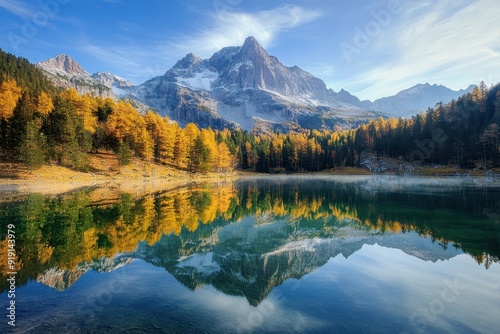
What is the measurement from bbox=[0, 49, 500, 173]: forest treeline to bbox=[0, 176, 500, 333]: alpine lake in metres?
46.7

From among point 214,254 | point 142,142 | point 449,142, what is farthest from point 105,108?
point 449,142

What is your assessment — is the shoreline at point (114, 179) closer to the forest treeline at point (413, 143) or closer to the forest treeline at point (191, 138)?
the forest treeline at point (191, 138)

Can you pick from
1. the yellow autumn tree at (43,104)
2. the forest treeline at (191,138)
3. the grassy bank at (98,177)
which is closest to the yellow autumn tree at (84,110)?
the forest treeline at (191,138)

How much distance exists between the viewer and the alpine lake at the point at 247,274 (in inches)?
379

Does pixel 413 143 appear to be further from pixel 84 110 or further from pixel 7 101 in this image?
pixel 7 101

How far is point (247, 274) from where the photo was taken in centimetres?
1448

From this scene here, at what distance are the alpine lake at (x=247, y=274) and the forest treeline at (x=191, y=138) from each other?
46731 millimetres

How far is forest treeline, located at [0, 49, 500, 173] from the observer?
6600 centimetres

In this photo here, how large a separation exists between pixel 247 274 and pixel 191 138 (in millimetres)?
98662

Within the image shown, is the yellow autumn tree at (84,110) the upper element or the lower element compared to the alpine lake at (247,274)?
upper

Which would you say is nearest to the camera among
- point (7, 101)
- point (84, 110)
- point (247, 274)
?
point (247, 274)

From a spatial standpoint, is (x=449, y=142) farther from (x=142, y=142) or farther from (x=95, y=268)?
(x=95, y=268)

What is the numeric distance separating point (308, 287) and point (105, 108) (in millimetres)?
93836

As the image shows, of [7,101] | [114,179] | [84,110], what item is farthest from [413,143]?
[7,101]
